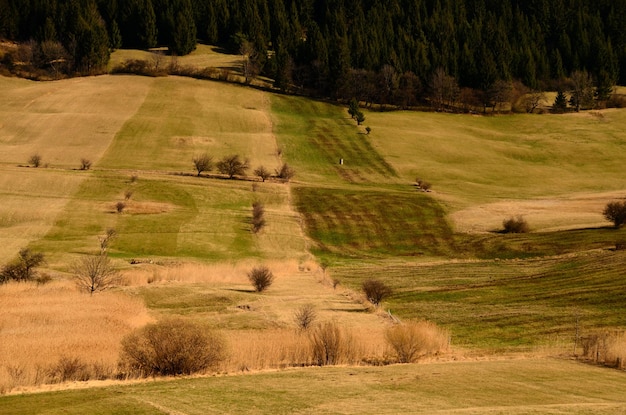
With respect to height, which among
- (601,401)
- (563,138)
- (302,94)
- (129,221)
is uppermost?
(302,94)

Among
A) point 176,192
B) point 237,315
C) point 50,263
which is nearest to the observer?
point 237,315

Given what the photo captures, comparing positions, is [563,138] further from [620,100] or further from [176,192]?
[176,192]

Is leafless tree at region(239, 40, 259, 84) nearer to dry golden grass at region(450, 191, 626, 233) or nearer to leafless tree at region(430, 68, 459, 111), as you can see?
leafless tree at region(430, 68, 459, 111)

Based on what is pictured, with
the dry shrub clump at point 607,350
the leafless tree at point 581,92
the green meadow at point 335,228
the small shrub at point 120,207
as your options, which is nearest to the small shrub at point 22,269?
the green meadow at point 335,228

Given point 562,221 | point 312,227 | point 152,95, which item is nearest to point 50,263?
point 312,227

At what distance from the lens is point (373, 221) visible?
277 ft

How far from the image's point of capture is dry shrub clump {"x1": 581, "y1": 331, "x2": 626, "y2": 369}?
92.1ft

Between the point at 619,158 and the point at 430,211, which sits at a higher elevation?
the point at 619,158

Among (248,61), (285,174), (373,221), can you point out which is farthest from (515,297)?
(248,61)

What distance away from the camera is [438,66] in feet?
569

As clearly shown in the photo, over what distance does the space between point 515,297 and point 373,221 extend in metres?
39.8

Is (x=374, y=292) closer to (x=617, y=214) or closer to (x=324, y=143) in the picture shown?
(x=617, y=214)

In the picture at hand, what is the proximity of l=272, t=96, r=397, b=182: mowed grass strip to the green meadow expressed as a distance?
25.7 inches

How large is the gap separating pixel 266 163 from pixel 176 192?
2402cm
